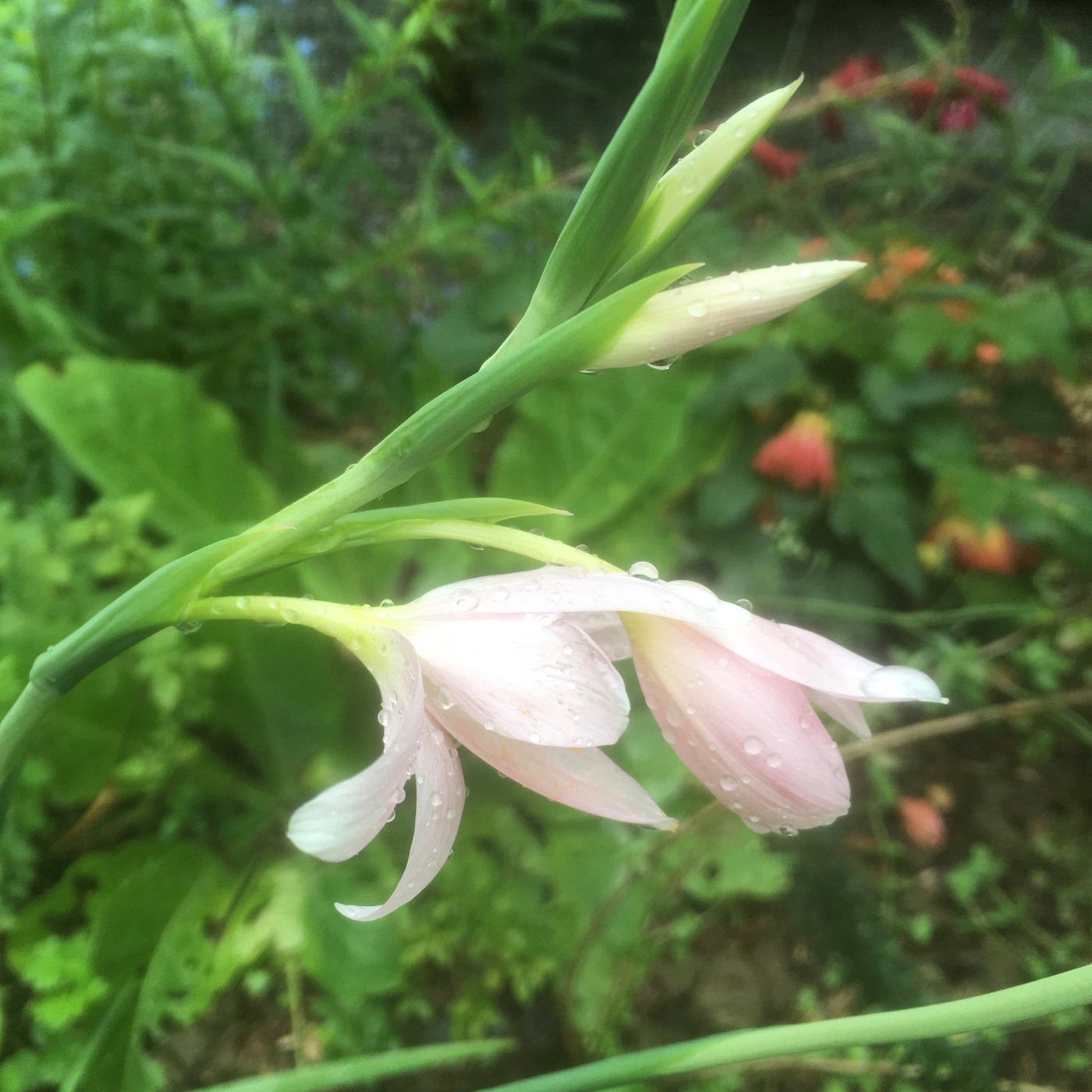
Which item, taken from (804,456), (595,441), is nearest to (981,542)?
(804,456)

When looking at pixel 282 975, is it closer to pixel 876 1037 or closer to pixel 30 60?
pixel 876 1037

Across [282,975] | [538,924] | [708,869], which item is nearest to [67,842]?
[282,975]

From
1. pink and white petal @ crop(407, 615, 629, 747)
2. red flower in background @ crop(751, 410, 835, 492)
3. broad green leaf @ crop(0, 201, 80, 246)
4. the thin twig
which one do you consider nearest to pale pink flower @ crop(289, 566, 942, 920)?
pink and white petal @ crop(407, 615, 629, 747)

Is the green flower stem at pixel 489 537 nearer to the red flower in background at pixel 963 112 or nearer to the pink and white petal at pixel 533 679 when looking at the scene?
the pink and white petal at pixel 533 679

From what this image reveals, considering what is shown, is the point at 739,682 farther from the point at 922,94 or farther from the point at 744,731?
the point at 922,94

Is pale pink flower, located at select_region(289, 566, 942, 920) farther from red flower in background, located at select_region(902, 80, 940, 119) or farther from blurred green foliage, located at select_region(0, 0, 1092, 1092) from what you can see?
red flower in background, located at select_region(902, 80, 940, 119)

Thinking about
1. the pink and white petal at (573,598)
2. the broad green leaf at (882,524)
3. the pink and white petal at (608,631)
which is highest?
the pink and white petal at (573,598)

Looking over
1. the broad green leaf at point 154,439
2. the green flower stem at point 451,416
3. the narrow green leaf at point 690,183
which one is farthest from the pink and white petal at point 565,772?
the broad green leaf at point 154,439
